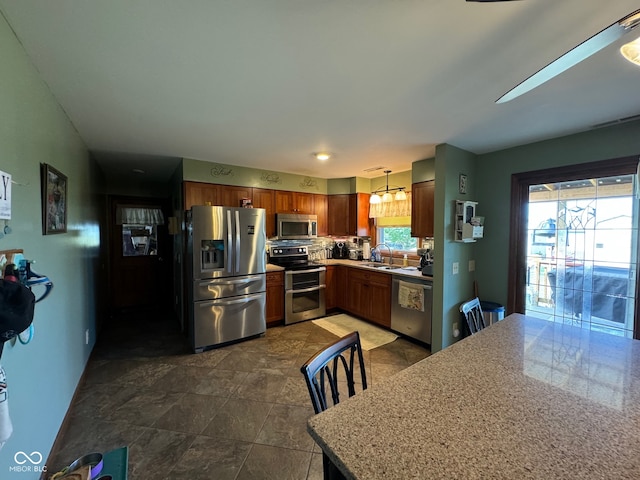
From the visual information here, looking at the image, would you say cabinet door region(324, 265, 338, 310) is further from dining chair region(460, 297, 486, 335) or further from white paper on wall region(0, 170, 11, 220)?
white paper on wall region(0, 170, 11, 220)

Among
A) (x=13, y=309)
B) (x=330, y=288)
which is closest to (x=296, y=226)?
(x=330, y=288)

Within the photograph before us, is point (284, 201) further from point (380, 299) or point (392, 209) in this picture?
point (380, 299)

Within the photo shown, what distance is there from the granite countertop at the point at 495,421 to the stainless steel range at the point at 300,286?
2.88m

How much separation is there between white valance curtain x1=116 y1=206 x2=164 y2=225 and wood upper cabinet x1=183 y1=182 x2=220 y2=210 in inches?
85.9

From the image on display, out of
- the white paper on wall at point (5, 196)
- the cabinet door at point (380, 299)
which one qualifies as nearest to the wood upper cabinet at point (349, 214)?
the cabinet door at point (380, 299)

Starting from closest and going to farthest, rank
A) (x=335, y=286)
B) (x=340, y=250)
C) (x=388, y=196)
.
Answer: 1. (x=388, y=196)
2. (x=335, y=286)
3. (x=340, y=250)

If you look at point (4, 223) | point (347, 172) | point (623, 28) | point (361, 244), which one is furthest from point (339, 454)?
point (361, 244)

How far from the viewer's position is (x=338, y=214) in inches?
189

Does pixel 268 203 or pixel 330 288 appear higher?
pixel 268 203

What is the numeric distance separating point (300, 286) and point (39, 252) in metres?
2.96

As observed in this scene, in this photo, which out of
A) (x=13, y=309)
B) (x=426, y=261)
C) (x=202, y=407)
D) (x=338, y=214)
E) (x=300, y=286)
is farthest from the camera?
(x=338, y=214)

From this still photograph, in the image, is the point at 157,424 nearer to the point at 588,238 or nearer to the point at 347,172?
the point at 347,172

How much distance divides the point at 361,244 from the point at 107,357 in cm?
400

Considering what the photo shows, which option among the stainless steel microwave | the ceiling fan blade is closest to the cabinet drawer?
the stainless steel microwave
